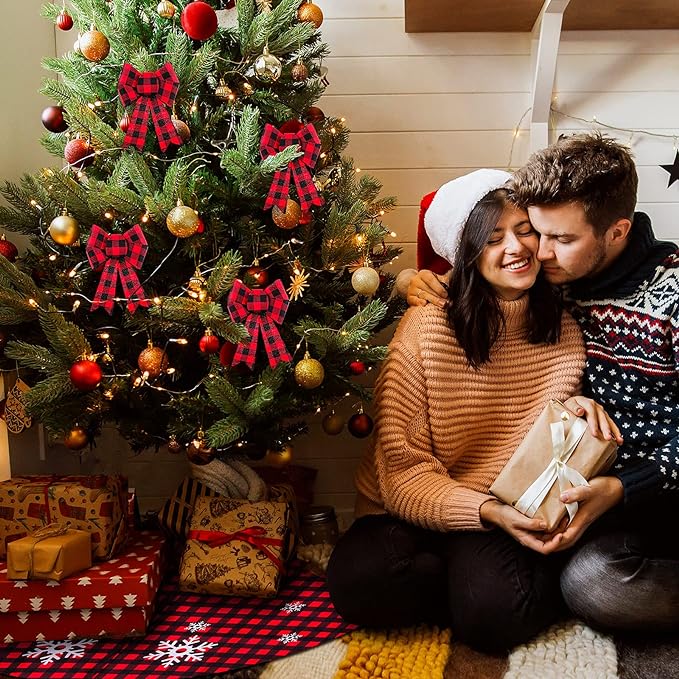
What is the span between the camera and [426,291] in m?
1.56

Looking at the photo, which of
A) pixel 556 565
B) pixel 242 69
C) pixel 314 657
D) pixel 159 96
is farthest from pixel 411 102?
pixel 314 657

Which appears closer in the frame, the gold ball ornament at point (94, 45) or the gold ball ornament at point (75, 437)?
the gold ball ornament at point (94, 45)

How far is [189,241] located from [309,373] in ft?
1.09

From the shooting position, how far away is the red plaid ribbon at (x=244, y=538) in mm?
1548

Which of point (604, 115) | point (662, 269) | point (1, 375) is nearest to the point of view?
point (662, 269)

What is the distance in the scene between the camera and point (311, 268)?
1.47 metres

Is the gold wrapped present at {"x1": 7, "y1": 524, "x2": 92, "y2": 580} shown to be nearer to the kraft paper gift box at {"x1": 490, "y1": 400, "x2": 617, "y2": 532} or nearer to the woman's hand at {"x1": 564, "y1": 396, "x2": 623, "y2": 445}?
the kraft paper gift box at {"x1": 490, "y1": 400, "x2": 617, "y2": 532}

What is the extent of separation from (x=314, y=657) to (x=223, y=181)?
919 millimetres

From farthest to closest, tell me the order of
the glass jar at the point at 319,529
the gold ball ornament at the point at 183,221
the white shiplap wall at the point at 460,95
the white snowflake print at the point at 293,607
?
the white shiplap wall at the point at 460,95 < the glass jar at the point at 319,529 < the white snowflake print at the point at 293,607 < the gold ball ornament at the point at 183,221

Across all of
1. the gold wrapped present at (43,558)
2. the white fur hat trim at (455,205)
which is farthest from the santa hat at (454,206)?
the gold wrapped present at (43,558)

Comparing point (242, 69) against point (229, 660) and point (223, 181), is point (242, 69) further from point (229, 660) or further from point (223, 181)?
point (229, 660)

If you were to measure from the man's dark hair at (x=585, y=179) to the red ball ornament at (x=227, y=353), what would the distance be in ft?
2.00

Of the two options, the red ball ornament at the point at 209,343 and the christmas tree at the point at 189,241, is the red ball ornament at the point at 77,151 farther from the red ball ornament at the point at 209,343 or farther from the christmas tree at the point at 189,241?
the red ball ornament at the point at 209,343

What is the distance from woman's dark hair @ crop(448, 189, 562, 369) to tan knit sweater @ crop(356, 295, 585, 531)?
2 centimetres
